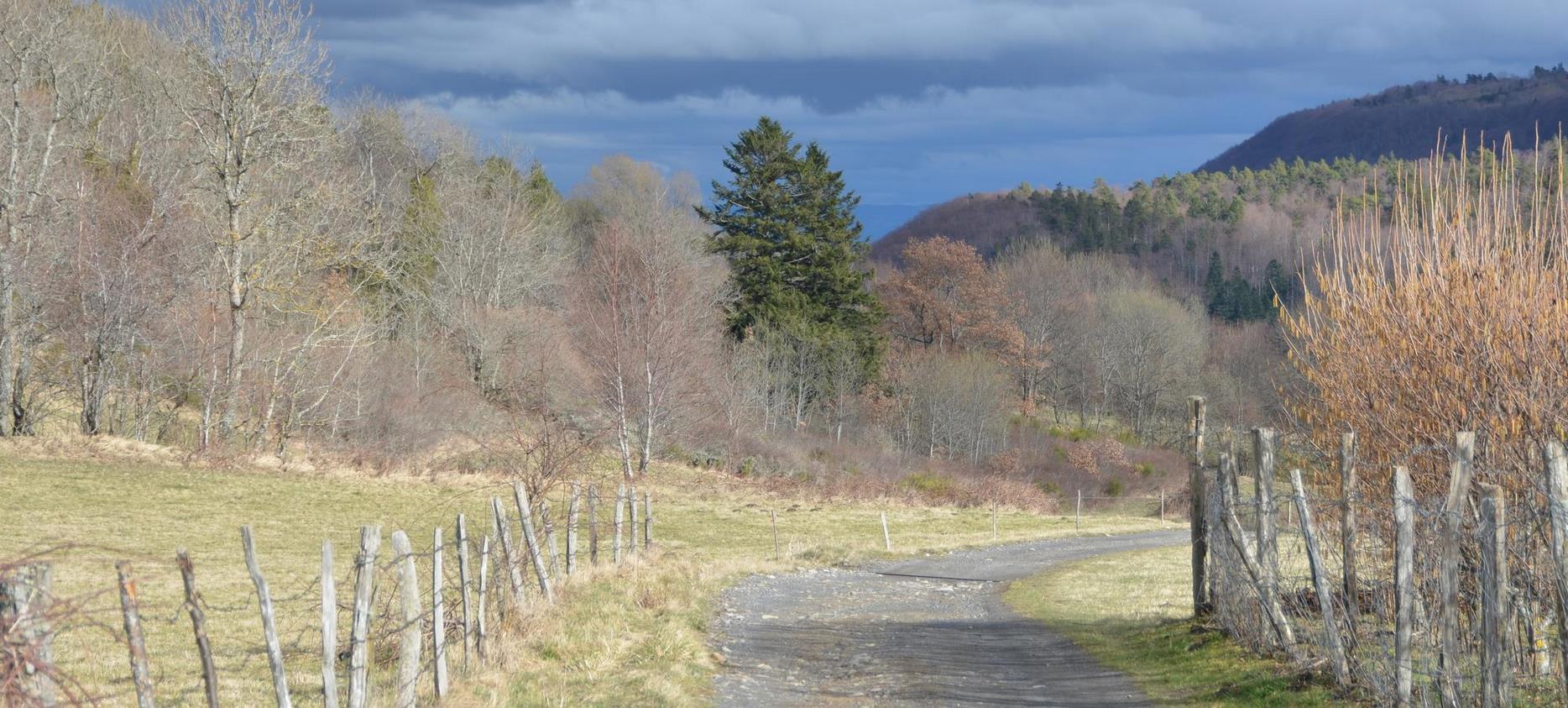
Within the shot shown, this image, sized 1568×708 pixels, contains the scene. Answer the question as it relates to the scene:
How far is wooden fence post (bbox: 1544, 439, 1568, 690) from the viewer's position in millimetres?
8250

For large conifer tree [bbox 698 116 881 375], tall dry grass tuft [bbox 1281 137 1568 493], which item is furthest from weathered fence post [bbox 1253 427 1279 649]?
large conifer tree [bbox 698 116 881 375]

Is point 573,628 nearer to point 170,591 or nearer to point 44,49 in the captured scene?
point 170,591

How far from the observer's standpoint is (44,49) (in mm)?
39312

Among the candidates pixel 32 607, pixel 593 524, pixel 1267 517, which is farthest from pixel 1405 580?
pixel 593 524

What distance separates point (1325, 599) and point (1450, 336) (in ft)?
10.00

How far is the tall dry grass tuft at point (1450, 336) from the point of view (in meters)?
11.5

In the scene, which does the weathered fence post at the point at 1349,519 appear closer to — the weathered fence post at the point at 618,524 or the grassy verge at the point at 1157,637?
the grassy verge at the point at 1157,637

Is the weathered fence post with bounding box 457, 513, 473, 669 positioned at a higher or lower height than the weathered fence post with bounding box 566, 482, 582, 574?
higher

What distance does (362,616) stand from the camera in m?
9.35

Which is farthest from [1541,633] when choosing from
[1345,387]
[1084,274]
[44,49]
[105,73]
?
[1084,274]

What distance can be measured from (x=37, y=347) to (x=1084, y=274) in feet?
307

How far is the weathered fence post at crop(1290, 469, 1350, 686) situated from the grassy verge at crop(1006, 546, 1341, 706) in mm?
266

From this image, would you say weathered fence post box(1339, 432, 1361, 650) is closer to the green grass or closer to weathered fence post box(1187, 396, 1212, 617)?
weathered fence post box(1187, 396, 1212, 617)

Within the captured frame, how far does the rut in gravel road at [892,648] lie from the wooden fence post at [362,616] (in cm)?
420
